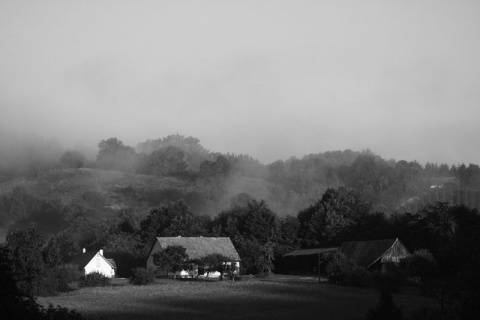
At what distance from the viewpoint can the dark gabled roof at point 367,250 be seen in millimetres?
72688

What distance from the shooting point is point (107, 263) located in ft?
286

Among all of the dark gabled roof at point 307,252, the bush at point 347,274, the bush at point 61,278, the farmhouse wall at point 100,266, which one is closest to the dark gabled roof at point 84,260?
the farmhouse wall at point 100,266

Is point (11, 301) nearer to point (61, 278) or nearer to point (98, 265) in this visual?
point (61, 278)

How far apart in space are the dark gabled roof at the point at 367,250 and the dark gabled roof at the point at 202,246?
→ 14263mm

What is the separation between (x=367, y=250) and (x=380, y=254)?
2821 mm

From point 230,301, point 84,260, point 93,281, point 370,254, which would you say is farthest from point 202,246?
point 230,301

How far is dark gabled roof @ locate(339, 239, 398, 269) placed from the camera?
72.7 meters

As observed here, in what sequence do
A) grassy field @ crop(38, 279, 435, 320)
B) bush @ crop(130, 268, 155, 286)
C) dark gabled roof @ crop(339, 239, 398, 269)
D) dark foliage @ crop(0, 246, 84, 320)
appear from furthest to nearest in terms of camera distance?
dark gabled roof @ crop(339, 239, 398, 269) < bush @ crop(130, 268, 155, 286) < grassy field @ crop(38, 279, 435, 320) < dark foliage @ crop(0, 246, 84, 320)

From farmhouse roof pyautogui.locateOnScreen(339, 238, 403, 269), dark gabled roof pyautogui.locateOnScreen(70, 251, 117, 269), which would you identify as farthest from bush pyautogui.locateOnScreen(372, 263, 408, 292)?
dark gabled roof pyautogui.locateOnScreen(70, 251, 117, 269)

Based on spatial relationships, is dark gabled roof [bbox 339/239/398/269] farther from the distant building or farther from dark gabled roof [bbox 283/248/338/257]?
dark gabled roof [bbox 283/248/338/257]

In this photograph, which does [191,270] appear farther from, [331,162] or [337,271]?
[331,162]

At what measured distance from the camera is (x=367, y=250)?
75125 mm

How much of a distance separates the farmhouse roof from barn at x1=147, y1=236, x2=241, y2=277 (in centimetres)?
1360

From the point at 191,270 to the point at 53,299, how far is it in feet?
95.4
